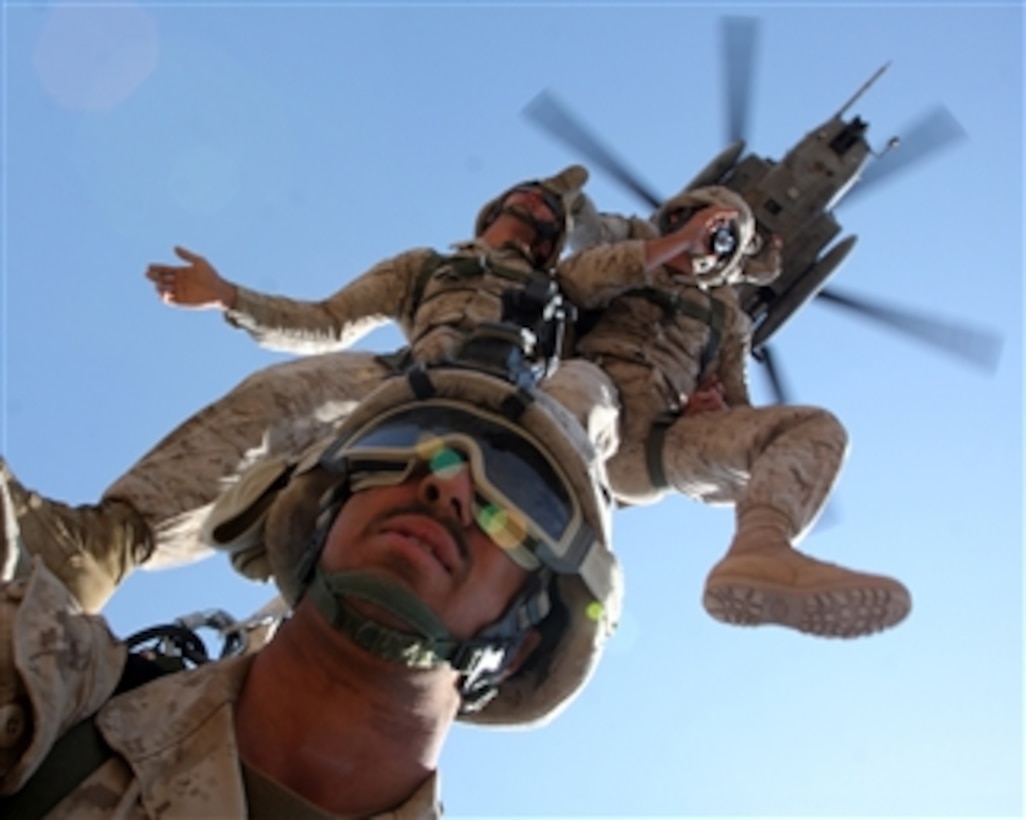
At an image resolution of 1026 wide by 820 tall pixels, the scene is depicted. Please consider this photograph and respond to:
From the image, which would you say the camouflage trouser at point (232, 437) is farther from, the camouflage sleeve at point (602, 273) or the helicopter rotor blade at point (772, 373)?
the helicopter rotor blade at point (772, 373)

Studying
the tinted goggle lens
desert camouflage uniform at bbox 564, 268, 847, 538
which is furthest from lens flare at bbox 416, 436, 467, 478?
desert camouflage uniform at bbox 564, 268, 847, 538

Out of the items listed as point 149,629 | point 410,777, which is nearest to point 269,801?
point 410,777

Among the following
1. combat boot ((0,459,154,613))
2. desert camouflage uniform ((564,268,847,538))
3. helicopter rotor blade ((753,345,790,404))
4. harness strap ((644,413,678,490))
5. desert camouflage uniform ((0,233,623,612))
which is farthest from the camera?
helicopter rotor blade ((753,345,790,404))

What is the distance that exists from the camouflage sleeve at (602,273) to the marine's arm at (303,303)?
30.5 inches

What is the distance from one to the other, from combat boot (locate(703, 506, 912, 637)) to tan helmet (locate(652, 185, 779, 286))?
2909mm

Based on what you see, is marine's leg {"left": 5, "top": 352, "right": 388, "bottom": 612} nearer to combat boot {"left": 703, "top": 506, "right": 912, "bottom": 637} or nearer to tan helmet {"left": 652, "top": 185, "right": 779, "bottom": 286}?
combat boot {"left": 703, "top": 506, "right": 912, "bottom": 637}

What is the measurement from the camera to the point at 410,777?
2.89 metres

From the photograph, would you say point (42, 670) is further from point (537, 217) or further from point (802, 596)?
point (537, 217)

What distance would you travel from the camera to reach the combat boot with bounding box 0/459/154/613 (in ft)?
11.8

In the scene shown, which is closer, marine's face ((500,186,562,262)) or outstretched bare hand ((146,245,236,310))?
outstretched bare hand ((146,245,236,310))

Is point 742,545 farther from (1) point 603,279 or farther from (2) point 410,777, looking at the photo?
(1) point 603,279

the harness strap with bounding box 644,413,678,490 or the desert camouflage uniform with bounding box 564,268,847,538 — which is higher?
the desert camouflage uniform with bounding box 564,268,847,538

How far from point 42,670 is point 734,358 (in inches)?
178

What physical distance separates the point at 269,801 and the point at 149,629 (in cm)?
100
